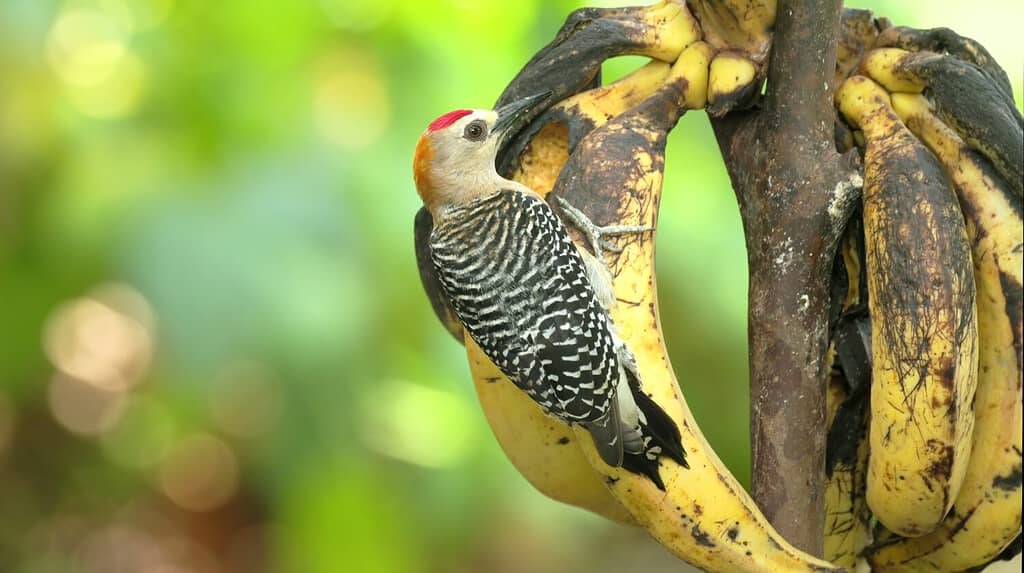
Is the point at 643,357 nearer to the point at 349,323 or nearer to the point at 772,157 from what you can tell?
the point at 772,157

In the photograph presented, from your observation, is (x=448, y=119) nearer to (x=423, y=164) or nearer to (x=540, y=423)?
(x=423, y=164)

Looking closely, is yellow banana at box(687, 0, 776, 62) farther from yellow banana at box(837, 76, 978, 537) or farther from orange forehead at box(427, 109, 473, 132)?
orange forehead at box(427, 109, 473, 132)

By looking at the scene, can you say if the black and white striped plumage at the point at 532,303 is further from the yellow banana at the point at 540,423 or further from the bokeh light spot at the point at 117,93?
the bokeh light spot at the point at 117,93

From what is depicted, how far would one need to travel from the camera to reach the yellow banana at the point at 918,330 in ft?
3.48

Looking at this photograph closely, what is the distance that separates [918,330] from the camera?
106cm

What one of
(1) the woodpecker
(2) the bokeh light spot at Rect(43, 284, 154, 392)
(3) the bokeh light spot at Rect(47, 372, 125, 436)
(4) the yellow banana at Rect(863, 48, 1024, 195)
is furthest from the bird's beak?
(3) the bokeh light spot at Rect(47, 372, 125, 436)

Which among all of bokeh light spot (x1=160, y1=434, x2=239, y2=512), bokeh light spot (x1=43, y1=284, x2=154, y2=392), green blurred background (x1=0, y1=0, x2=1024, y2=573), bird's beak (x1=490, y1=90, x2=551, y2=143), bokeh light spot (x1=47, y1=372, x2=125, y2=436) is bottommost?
bokeh light spot (x1=160, y1=434, x2=239, y2=512)

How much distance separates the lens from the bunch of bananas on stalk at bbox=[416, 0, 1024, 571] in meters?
1.08

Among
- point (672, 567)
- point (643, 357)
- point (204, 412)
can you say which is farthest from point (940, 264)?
point (672, 567)

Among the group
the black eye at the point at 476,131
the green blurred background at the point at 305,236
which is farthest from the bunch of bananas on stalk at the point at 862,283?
the green blurred background at the point at 305,236

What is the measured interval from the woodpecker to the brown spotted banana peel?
0.02 metres

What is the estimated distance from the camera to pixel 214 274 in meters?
1.94

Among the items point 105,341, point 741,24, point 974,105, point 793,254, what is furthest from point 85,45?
point 974,105

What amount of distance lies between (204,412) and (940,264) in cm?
179
